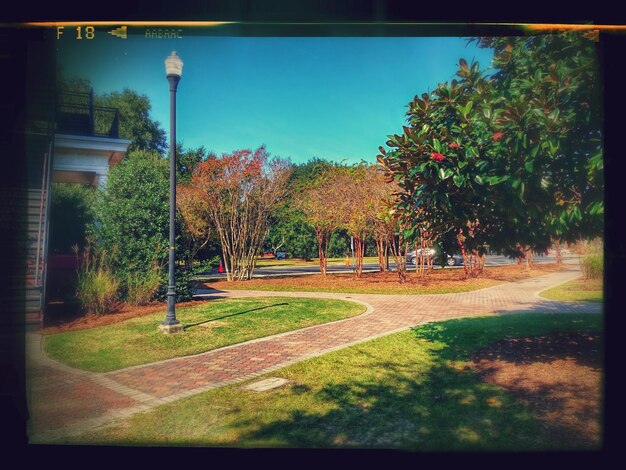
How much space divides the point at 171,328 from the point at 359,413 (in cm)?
226

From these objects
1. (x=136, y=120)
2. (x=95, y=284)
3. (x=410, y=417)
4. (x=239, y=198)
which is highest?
(x=136, y=120)

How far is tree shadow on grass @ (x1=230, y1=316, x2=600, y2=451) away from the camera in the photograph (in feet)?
8.53

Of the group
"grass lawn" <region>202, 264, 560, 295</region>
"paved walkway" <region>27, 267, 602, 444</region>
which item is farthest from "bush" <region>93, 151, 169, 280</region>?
"paved walkway" <region>27, 267, 602, 444</region>

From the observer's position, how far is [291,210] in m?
4.91

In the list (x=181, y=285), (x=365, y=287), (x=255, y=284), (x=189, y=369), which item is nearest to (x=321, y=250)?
(x=255, y=284)

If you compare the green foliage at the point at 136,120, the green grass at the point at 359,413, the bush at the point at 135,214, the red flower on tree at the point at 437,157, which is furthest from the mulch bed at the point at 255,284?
the green foliage at the point at 136,120

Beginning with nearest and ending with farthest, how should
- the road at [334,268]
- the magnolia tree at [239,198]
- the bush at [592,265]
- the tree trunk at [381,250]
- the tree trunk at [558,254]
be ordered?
the bush at [592,265]
the tree trunk at [558,254]
the road at [334,268]
the magnolia tree at [239,198]
the tree trunk at [381,250]

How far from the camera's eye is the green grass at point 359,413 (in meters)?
2.62

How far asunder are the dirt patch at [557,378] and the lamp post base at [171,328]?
3.38 m

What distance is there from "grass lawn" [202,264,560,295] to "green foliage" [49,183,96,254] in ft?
5.98

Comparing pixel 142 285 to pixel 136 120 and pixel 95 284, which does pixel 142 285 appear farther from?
pixel 136 120

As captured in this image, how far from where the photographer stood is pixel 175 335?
363 centimetres

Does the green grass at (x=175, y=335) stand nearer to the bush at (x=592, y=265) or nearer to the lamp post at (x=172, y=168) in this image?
the lamp post at (x=172, y=168)

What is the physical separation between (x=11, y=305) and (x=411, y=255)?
194 inches
